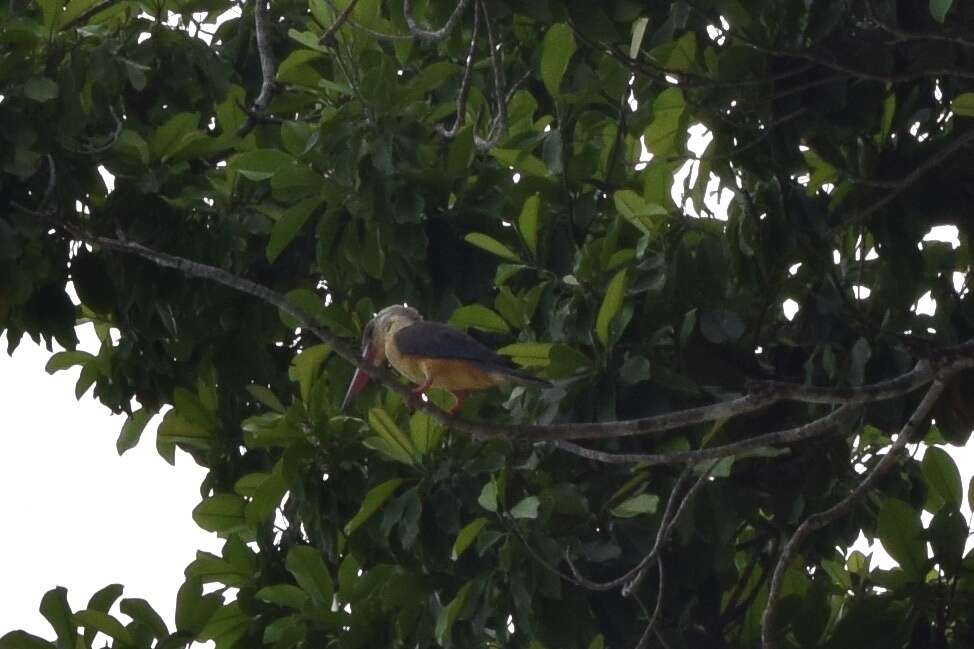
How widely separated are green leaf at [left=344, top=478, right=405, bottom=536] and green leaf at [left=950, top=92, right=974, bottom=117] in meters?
1.90

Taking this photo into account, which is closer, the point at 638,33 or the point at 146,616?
the point at 638,33

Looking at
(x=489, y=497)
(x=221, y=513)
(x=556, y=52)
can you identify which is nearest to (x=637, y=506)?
(x=489, y=497)

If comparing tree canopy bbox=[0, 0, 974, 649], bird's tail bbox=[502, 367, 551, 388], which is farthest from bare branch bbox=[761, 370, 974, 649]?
bird's tail bbox=[502, 367, 551, 388]

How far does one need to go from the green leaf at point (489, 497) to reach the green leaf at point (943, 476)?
1.28 m

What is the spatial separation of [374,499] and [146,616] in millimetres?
1080

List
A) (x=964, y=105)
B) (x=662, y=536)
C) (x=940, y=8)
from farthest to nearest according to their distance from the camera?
1. (x=964, y=105)
2. (x=662, y=536)
3. (x=940, y=8)

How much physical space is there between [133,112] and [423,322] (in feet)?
A: 4.92

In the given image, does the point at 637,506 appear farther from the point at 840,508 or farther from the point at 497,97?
the point at 497,97

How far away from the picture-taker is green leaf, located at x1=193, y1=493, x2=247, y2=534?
16.8 ft

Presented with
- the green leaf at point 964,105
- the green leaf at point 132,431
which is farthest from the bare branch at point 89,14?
the green leaf at point 964,105

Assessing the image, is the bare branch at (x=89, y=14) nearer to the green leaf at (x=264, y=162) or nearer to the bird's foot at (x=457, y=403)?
the green leaf at (x=264, y=162)

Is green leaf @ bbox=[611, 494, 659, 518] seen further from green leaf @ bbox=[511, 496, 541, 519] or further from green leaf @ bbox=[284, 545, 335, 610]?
green leaf @ bbox=[284, 545, 335, 610]

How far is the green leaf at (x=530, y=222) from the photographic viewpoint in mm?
4473

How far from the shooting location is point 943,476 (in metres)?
4.57
